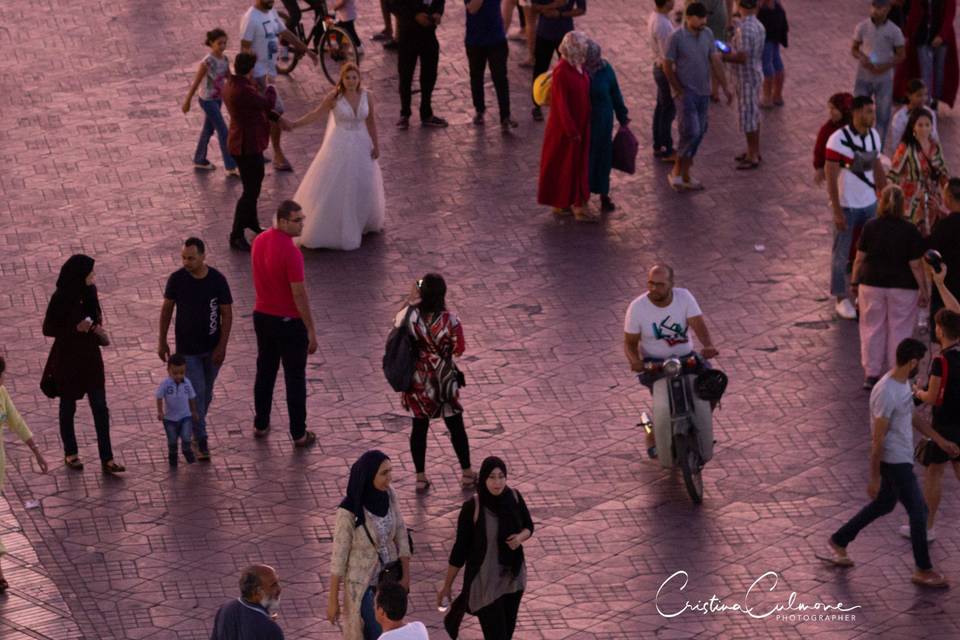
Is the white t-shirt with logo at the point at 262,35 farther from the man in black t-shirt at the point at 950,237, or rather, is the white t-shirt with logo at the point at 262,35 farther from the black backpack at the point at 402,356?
the man in black t-shirt at the point at 950,237

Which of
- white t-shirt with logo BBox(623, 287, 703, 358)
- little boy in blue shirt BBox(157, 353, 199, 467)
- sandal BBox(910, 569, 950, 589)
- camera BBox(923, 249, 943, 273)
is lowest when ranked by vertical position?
sandal BBox(910, 569, 950, 589)

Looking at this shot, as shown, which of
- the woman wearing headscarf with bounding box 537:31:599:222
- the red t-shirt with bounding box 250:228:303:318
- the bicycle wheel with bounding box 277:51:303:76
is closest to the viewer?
the red t-shirt with bounding box 250:228:303:318

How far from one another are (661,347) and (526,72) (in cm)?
960

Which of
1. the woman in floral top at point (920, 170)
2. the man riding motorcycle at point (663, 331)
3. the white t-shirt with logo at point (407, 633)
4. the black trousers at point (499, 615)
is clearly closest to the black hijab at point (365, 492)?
the black trousers at point (499, 615)

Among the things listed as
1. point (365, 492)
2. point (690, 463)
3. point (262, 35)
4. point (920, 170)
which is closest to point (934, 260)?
point (920, 170)

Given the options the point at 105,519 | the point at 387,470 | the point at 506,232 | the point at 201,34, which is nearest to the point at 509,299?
Result: the point at 506,232

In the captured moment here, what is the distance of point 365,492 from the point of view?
10.9 metres

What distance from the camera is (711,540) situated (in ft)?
42.7

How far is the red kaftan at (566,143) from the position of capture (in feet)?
60.0

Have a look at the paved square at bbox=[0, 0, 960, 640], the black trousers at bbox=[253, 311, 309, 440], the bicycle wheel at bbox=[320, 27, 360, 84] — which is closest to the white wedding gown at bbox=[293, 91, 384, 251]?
the paved square at bbox=[0, 0, 960, 640]

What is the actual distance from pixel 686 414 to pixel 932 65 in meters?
9.26

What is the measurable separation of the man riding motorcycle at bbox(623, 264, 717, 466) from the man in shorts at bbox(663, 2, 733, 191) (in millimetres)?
5588

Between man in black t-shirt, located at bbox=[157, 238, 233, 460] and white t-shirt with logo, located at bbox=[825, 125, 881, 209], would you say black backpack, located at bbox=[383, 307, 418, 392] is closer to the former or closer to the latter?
man in black t-shirt, located at bbox=[157, 238, 233, 460]

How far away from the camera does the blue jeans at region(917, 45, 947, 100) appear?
2139cm
